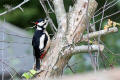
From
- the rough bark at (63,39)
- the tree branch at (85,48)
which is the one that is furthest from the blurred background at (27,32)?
the tree branch at (85,48)

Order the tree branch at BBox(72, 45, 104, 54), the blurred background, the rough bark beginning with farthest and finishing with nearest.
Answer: the blurred background, the rough bark, the tree branch at BBox(72, 45, 104, 54)

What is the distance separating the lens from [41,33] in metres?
3.88

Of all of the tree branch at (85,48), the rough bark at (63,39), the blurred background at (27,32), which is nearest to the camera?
the tree branch at (85,48)

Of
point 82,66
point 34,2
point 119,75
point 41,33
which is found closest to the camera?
point 119,75

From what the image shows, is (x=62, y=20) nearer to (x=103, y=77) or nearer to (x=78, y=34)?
(x=78, y=34)

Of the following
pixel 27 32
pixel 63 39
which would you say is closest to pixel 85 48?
pixel 63 39

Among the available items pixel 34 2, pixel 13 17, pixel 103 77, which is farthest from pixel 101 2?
pixel 103 77

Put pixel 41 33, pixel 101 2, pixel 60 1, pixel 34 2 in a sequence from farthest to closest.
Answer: pixel 34 2, pixel 101 2, pixel 41 33, pixel 60 1

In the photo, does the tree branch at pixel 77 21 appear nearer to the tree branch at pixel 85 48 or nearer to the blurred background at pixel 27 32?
the tree branch at pixel 85 48

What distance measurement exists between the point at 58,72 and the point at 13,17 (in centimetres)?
551

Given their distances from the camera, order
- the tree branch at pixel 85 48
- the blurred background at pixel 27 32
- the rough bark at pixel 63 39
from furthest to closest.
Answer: the blurred background at pixel 27 32 → the rough bark at pixel 63 39 → the tree branch at pixel 85 48

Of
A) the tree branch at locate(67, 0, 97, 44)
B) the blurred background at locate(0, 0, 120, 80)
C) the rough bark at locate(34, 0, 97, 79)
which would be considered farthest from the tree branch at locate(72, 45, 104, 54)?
the blurred background at locate(0, 0, 120, 80)

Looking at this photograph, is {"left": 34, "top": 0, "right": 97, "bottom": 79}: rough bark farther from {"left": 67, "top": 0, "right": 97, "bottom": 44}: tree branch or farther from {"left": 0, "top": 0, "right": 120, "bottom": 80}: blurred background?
{"left": 0, "top": 0, "right": 120, "bottom": 80}: blurred background

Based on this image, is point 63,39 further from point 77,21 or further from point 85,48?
point 85,48
